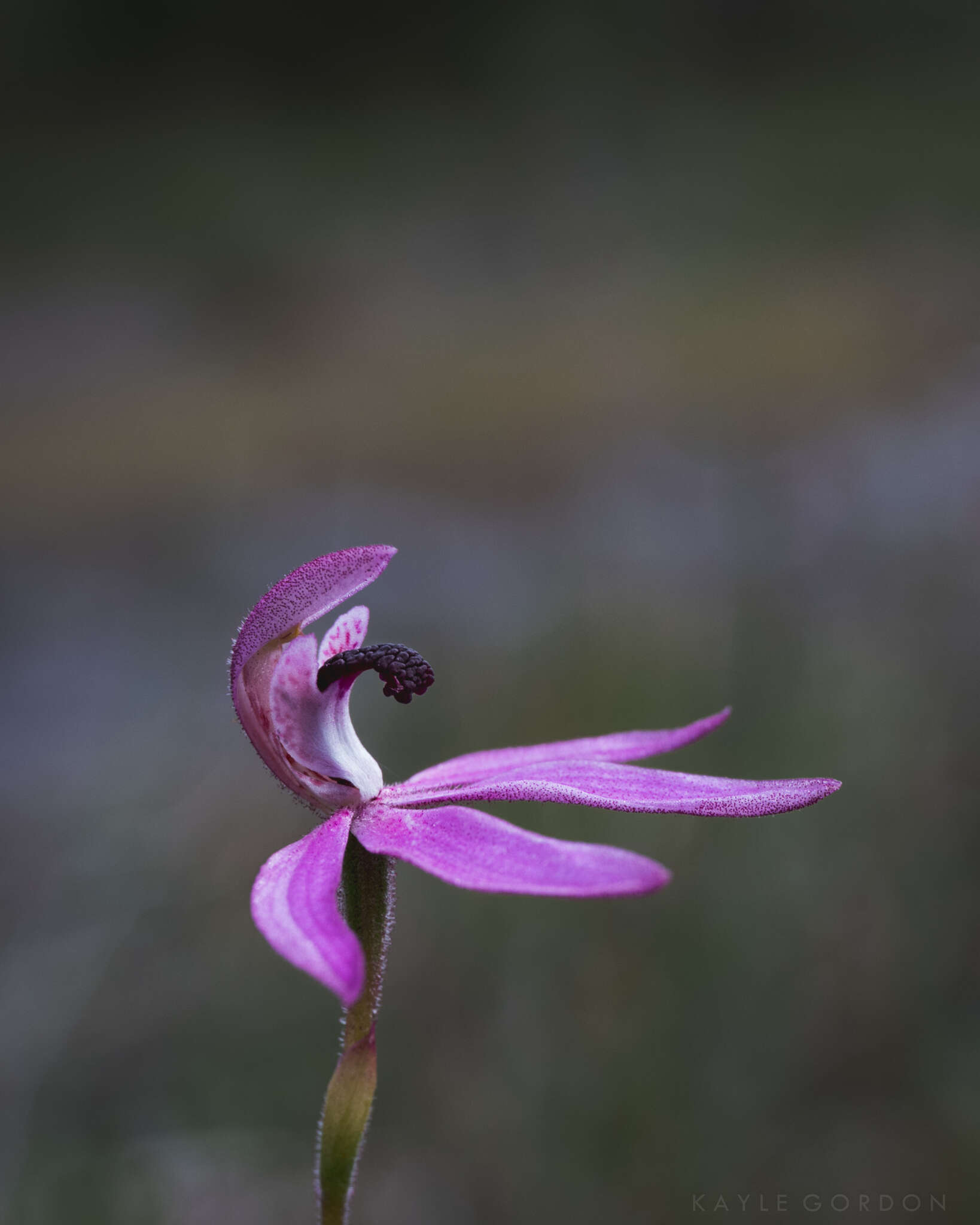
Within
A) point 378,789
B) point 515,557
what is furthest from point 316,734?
point 515,557

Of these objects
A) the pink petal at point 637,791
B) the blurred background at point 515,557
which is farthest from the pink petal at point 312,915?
the blurred background at point 515,557

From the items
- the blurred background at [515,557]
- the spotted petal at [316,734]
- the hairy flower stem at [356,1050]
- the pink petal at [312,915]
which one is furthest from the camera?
the blurred background at [515,557]

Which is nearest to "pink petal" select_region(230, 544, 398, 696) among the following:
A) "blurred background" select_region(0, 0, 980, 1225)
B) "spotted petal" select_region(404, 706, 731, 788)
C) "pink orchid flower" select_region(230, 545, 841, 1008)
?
"pink orchid flower" select_region(230, 545, 841, 1008)

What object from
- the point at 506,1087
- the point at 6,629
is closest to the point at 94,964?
the point at 506,1087

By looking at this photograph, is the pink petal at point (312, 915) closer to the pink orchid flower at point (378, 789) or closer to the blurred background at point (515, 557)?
the pink orchid flower at point (378, 789)

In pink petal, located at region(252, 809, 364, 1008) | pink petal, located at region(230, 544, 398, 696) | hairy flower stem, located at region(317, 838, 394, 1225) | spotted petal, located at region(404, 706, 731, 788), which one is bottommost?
hairy flower stem, located at region(317, 838, 394, 1225)

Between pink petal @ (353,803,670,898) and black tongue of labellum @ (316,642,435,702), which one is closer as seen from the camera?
pink petal @ (353,803,670,898)

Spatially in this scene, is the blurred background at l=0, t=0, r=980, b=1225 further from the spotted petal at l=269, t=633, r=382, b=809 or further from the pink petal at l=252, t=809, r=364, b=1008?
the pink petal at l=252, t=809, r=364, b=1008
